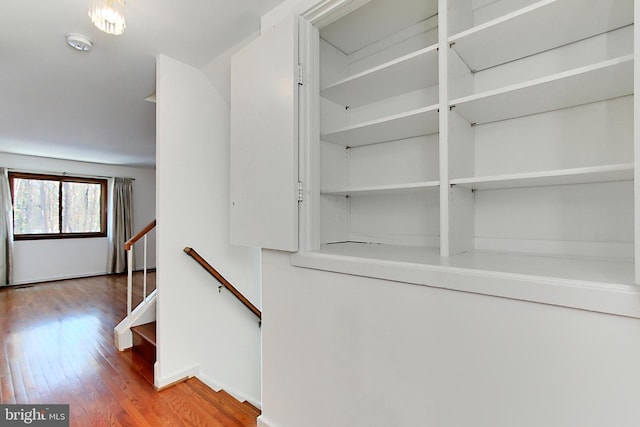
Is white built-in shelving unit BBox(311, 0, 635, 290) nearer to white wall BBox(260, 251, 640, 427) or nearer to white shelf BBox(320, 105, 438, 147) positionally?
white shelf BBox(320, 105, 438, 147)

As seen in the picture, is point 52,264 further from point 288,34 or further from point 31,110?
point 288,34

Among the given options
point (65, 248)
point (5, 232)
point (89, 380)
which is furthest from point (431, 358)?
point (65, 248)

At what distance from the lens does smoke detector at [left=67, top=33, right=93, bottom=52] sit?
5.79 ft

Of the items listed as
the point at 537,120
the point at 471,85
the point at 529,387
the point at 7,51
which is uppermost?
the point at 7,51

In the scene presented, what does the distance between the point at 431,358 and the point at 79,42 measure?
8.13 ft

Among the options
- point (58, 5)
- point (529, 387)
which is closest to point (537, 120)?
point (529, 387)

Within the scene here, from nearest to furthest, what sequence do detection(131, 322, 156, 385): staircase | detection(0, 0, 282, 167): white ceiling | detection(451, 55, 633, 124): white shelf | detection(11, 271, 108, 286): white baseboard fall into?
detection(451, 55, 633, 124): white shelf → detection(0, 0, 282, 167): white ceiling → detection(131, 322, 156, 385): staircase → detection(11, 271, 108, 286): white baseboard

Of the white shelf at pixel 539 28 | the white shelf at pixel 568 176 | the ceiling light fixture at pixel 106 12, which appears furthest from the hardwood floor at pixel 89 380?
the white shelf at pixel 539 28

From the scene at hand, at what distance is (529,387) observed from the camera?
861mm

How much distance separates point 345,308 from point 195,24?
175 centimetres

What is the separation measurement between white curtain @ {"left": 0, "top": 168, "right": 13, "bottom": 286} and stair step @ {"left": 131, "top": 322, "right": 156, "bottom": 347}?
13.9 feet

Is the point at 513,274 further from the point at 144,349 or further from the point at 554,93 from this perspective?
the point at 144,349

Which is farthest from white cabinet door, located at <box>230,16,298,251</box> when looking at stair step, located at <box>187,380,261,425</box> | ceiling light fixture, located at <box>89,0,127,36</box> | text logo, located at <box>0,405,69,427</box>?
text logo, located at <box>0,405,69,427</box>

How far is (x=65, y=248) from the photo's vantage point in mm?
5875
